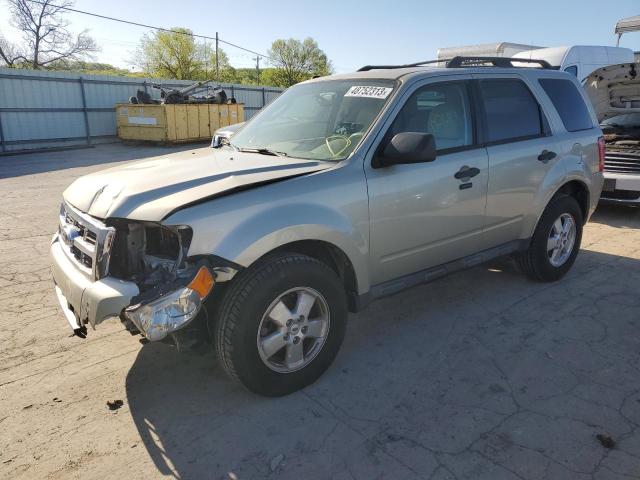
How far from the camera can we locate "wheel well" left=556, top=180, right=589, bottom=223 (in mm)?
4879

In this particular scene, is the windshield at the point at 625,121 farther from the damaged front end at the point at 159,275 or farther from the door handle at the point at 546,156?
the damaged front end at the point at 159,275

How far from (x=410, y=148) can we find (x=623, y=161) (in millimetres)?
5669

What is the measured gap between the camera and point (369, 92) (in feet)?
12.0

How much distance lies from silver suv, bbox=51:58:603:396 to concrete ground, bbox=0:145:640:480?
374 mm

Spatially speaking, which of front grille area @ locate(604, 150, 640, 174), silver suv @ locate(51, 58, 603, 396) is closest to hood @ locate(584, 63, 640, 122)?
front grille area @ locate(604, 150, 640, 174)

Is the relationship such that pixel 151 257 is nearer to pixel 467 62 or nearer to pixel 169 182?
pixel 169 182

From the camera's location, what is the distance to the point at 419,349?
3.65 m

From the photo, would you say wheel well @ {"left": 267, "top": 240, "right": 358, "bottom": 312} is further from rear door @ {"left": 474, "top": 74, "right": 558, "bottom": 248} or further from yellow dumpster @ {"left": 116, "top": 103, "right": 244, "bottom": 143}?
yellow dumpster @ {"left": 116, "top": 103, "right": 244, "bottom": 143}

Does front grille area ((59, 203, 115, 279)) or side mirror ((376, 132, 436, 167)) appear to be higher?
side mirror ((376, 132, 436, 167))

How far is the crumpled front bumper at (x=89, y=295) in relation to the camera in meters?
2.57

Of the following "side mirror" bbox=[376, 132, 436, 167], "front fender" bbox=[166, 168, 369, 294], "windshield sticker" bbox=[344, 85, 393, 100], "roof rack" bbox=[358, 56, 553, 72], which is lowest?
"front fender" bbox=[166, 168, 369, 294]

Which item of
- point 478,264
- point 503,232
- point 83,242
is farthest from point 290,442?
point 503,232

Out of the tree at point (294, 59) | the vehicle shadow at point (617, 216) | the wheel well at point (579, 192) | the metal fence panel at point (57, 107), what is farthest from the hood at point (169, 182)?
the tree at point (294, 59)

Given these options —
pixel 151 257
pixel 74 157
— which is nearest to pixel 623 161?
pixel 151 257
